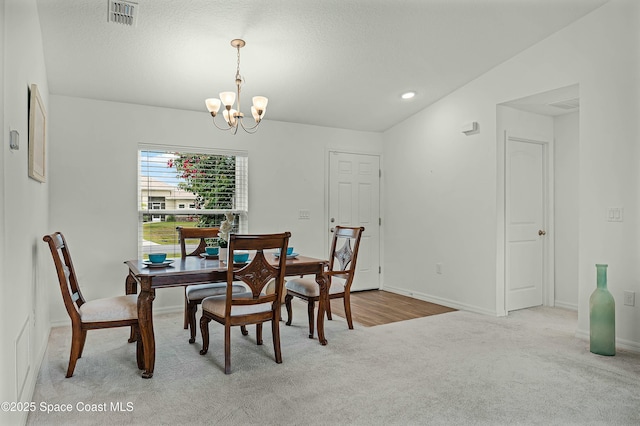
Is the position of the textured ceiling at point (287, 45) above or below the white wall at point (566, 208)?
above

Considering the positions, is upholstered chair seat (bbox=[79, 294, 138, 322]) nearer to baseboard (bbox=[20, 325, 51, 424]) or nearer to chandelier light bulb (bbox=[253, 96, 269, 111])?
baseboard (bbox=[20, 325, 51, 424])

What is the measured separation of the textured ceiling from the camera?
10.3ft

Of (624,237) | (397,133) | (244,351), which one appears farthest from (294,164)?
(624,237)

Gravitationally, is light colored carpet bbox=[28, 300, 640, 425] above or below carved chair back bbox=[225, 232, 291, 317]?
below

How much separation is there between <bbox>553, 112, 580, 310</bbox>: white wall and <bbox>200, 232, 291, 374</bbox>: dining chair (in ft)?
12.0

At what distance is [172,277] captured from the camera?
116 inches

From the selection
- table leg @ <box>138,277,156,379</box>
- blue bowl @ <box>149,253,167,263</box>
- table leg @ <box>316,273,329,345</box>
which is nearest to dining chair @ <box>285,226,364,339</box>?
table leg @ <box>316,273,329,345</box>

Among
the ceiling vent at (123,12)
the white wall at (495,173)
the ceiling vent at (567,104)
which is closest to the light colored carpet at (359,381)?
the white wall at (495,173)

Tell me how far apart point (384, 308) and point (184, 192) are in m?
2.59

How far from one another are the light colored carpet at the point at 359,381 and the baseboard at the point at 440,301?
69 cm

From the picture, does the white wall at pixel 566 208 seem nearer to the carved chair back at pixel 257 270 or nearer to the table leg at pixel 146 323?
the carved chair back at pixel 257 270

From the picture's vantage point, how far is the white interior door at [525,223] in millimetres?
4754

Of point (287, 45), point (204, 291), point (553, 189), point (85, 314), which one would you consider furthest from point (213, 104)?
point (553, 189)

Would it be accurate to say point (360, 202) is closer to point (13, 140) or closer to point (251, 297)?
point (251, 297)
